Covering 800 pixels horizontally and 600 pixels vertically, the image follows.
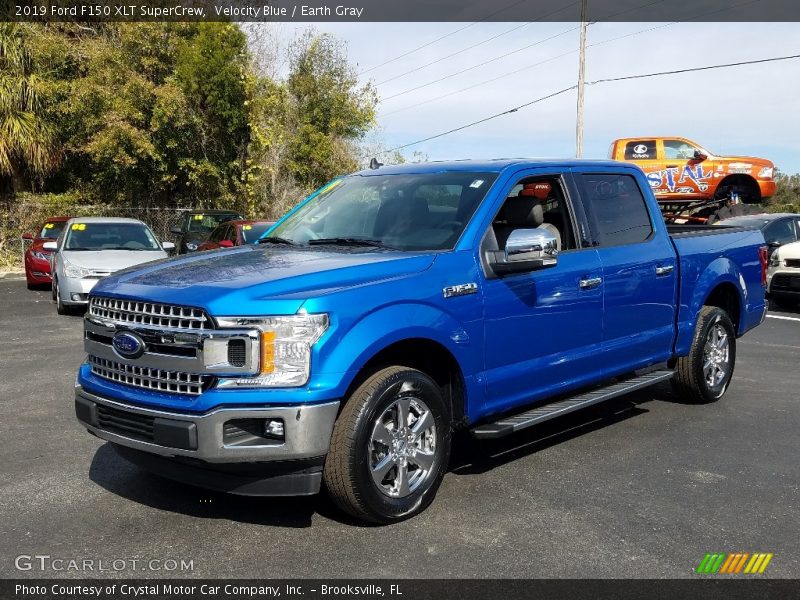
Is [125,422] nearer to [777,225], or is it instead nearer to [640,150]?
[777,225]

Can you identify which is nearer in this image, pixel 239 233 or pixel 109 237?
pixel 109 237

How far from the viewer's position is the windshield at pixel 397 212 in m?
4.95

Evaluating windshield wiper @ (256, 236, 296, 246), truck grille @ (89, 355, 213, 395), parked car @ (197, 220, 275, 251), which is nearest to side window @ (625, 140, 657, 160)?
parked car @ (197, 220, 275, 251)

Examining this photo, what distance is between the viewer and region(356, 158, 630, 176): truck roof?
535 centimetres

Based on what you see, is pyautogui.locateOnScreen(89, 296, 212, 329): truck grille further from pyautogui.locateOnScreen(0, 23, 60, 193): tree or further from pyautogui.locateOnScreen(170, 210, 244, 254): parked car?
pyautogui.locateOnScreen(0, 23, 60, 193): tree

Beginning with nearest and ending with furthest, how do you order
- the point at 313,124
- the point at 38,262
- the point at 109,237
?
the point at 109,237
the point at 38,262
the point at 313,124

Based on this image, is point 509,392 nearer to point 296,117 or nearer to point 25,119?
point 25,119

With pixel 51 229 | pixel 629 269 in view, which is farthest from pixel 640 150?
pixel 51 229

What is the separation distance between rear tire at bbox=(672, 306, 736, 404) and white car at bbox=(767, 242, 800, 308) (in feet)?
25.7

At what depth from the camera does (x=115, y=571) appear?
3707 millimetres

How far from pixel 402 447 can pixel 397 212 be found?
1662 millimetres

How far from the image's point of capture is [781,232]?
1526cm

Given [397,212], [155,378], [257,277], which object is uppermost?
[397,212]
